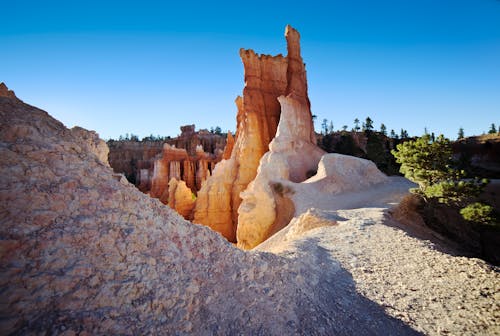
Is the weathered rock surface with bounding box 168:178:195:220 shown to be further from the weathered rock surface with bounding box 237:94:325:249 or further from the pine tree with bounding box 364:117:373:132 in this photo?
the pine tree with bounding box 364:117:373:132

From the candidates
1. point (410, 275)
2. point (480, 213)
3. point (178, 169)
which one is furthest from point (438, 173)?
point (178, 169)

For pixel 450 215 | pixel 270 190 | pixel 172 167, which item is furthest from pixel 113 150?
pixel 450 215

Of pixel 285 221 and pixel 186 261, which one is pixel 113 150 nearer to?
A: pixel 285 221

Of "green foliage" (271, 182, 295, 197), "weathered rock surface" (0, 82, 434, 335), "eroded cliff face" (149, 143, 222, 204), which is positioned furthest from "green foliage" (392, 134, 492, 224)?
"eroded cliff face" (149, 143, 222, 204)

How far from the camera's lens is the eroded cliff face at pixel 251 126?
2370 cm

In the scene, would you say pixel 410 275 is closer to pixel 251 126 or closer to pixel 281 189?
pixel 281 189

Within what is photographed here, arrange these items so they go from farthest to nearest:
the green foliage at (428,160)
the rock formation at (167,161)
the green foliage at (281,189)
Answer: the rock formation at (167,161)
the green foliage at (281,189)
the green foliage at (428,160)

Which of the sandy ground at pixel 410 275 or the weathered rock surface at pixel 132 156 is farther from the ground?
the weathered rock surface at pixel 132 156

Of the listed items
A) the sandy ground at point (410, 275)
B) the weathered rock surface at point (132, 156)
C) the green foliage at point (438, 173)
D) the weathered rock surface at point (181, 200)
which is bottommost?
the weathered rock surface at point (181, 200)

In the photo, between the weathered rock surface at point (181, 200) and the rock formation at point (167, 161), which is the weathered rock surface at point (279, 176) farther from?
the weathered rock surface at point (181, 200)

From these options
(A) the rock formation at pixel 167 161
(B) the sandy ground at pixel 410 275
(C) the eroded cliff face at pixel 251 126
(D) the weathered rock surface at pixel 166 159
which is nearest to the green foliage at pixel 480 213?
(B) the sandy ground at pixel 410 275

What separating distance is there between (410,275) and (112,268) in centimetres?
614

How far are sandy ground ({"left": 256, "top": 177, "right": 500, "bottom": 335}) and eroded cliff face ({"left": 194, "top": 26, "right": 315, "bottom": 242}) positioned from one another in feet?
48.0

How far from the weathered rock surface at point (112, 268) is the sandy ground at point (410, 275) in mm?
606
